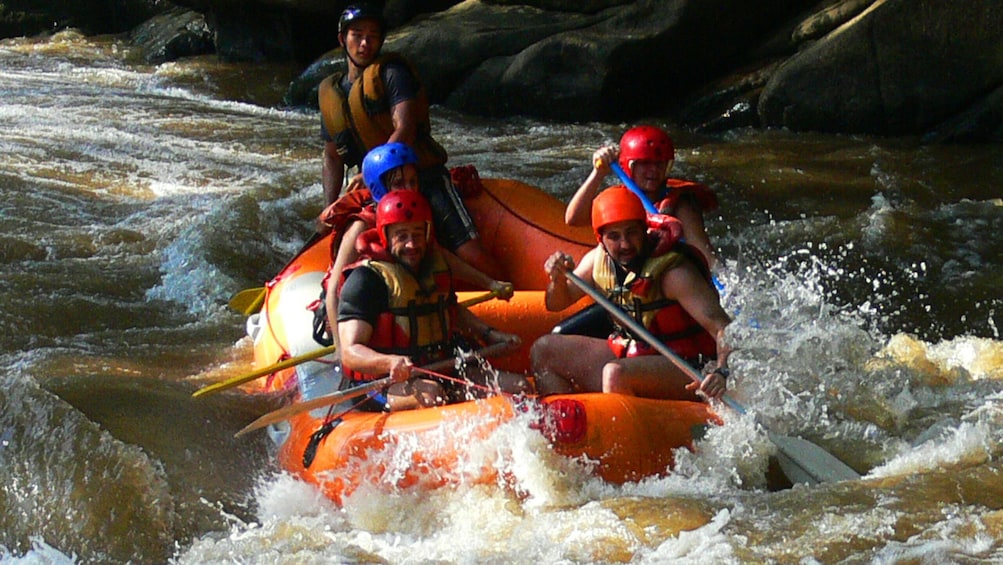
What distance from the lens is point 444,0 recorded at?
48.3 feet

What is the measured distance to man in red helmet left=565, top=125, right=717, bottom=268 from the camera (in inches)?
206

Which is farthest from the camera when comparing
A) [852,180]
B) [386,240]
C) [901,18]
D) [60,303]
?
[901,18]

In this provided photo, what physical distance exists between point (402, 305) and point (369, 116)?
5.26 ft

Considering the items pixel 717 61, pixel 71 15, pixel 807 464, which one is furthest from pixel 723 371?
pixel 71 15

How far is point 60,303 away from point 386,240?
9.48 feet

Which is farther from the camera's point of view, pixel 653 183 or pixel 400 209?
pixel 653 183

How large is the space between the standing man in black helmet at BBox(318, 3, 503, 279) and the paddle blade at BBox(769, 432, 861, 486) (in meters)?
1.75

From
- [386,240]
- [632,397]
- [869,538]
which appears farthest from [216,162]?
[869,538]

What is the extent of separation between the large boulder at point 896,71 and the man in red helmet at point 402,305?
6.50 metres

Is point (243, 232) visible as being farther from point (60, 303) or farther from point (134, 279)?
point (60, 303)

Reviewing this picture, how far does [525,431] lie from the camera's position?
167 inches

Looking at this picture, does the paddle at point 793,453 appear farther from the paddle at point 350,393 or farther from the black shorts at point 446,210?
the black shorts at point 446,210

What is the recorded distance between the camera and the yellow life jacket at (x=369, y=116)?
5941mm

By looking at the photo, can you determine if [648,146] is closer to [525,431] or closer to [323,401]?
[525,431]
